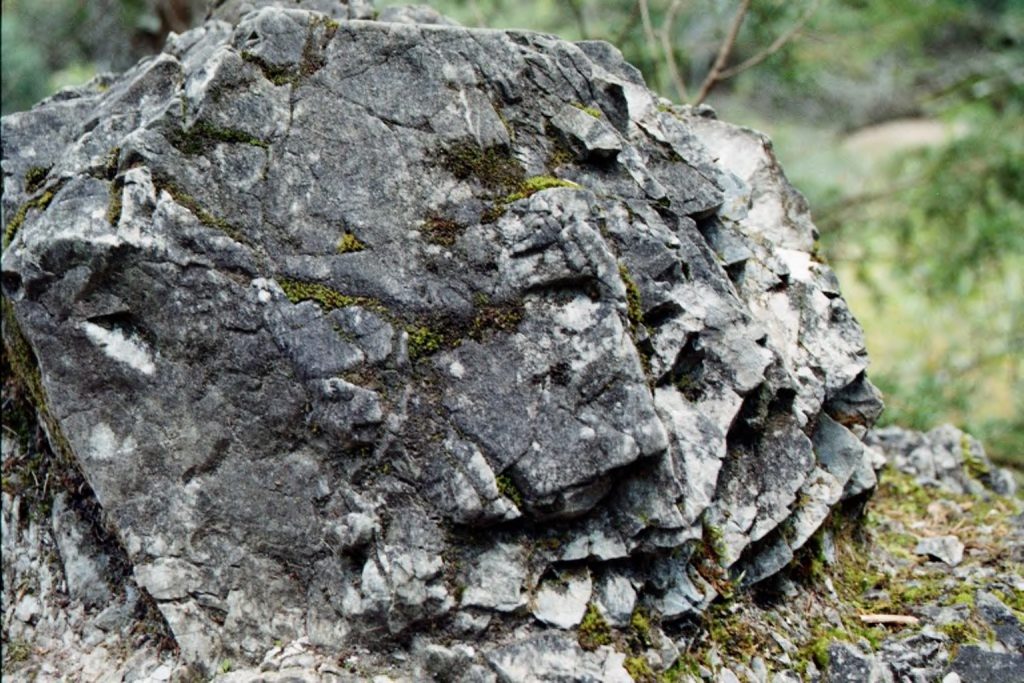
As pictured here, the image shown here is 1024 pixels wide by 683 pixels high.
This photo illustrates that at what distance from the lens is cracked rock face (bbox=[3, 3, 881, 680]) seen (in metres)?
3.24

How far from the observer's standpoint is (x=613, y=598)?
331 cm

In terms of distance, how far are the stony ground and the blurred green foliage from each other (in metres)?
3.05

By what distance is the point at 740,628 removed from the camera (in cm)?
356

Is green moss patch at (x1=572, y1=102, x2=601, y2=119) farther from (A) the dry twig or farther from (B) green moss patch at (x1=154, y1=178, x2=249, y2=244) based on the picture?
(A) the dry twig

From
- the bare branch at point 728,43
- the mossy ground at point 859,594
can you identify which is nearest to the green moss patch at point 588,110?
the mossy ground at point 859,594

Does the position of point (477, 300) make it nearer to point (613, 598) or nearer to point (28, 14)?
point (613, 598)

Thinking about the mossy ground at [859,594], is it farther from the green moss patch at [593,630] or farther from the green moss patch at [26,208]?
the green moss patch at [26,208]

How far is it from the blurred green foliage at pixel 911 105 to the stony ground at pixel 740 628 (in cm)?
305

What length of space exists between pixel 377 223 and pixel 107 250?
3.31 feet

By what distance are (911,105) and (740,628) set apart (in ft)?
34.2

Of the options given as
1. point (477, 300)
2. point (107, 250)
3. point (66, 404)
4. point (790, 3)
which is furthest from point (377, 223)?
point (790, 3)

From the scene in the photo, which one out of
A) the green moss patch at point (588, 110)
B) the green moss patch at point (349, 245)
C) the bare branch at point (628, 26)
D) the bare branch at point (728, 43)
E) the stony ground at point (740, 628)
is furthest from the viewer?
the bare branch at point (628, 26)

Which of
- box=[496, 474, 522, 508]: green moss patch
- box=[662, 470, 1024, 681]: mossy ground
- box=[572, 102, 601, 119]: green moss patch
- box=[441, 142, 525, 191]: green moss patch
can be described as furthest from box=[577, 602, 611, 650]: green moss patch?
box=[572, 102, 601, 119]: green moss patch

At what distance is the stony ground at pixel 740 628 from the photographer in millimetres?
3158
